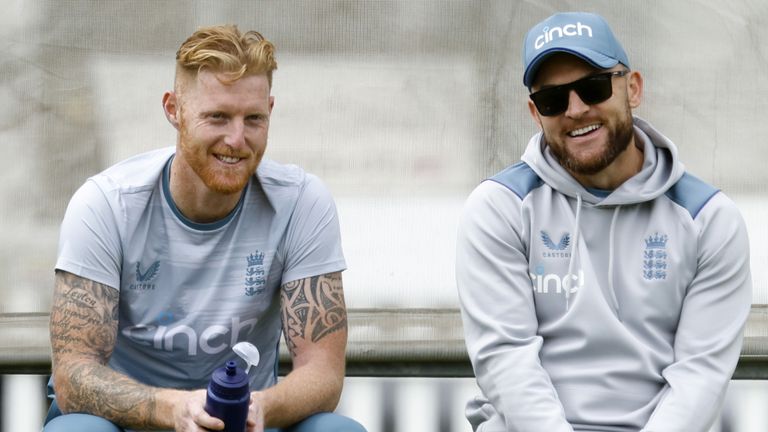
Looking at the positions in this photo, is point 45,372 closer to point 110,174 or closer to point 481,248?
point 110,174

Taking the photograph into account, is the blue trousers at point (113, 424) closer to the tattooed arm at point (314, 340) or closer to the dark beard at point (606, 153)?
the tattooed arm at point (314, 340)

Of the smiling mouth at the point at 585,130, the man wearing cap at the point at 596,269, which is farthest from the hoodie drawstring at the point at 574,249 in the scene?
the smiling mouth at the point at 585,130

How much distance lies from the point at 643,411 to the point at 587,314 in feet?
0.95

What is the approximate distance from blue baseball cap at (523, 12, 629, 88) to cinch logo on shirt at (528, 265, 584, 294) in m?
0.52

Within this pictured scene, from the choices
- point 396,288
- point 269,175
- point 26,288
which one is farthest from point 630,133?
point 26,288

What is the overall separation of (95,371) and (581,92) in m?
1.48

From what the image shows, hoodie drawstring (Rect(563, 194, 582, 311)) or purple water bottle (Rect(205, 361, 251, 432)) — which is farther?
hoodie drawstring (Rect(563, 194, 582, 311))

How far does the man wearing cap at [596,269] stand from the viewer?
3445 millimetres

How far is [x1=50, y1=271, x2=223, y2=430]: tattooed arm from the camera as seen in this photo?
11.3 ft

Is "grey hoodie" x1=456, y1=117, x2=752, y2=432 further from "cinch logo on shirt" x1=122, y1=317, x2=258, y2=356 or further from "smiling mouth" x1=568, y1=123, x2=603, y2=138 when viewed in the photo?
"cinch logo on shirt" x1=122, y1=317, x2=258, y2=356

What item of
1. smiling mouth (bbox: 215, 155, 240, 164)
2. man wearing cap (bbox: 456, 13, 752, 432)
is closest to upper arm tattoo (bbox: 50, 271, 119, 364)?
smiling mouth (bbox: 215, 155, 240, 164)

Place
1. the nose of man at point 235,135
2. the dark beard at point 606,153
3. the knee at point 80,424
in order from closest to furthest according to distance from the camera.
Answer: the knee at point 80,424
the dark beard at point 606,153
the nose of man at point 235,135

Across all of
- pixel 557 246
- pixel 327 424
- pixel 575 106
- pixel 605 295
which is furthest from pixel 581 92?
pixel 327 424

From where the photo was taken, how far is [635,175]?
3.56m
